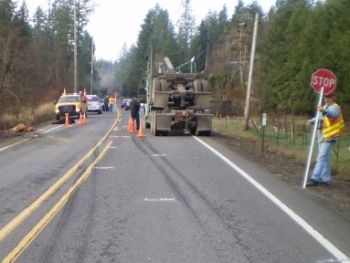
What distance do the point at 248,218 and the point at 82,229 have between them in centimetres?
241

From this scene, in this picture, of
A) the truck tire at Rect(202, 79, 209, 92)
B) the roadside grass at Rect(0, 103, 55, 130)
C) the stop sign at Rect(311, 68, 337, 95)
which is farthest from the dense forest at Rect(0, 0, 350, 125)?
the stop sign at Rect(311, 68, 337, 95)

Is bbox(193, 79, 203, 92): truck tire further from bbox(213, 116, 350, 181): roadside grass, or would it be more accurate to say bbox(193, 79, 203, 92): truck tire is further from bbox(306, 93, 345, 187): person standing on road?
bbox(306, 93, 345, 187): person standing on road

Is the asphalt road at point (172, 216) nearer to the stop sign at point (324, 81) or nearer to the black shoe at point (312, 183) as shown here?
the black shoe at point (312, 183)

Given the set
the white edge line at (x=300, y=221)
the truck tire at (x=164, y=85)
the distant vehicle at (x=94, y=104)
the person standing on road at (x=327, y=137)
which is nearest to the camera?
the white edge line at (x=300, y=221)

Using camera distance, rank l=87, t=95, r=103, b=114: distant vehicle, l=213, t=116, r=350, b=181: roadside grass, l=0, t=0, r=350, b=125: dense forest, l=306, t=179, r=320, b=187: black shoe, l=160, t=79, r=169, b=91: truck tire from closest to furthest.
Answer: l=306, t=179, r=320, b=187: black shoe
l=213, t=116, r=350, b=181: roadside grass
l=160, t=79, r=169, b=91: truck tire
l=0, t=0, r=350, b=125: dense forest
l=87, t=95, r=103, b=114: distant vehicle

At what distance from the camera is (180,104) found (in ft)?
87.0

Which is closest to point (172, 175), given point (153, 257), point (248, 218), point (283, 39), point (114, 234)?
point (248, 218)

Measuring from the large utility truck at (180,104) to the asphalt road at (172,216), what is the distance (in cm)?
922

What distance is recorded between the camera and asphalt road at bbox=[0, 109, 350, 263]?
7160 millimetres

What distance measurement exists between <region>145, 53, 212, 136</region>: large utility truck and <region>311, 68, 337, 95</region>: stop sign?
1270 cm

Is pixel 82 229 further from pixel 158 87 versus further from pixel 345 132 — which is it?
pixel 345 132

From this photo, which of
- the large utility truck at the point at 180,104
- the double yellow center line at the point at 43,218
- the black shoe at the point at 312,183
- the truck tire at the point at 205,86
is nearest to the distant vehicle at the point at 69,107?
the large utility truck at the point at 180,104

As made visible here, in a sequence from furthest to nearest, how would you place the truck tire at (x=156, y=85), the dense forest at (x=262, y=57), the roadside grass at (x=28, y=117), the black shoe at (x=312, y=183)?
the dense forest at (x=262, y=57) < the roadside grass at (x=28, y=117) < the truck tire at (x=156, y=85) < the black shoe at (x=312, y=183)

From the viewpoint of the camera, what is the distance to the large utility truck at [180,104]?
2589cm
